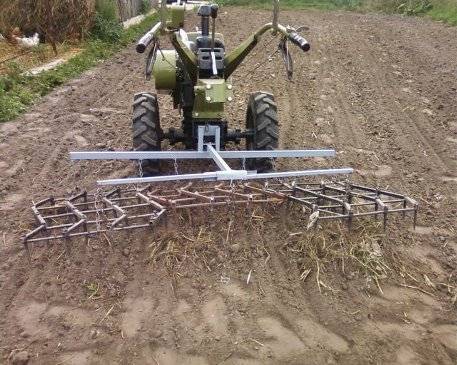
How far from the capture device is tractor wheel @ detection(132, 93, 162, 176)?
Result: 508cm

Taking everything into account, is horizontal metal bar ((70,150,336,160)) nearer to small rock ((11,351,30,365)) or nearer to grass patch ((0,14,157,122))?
small rock ((11,351,30,365))

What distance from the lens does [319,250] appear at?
4117mm

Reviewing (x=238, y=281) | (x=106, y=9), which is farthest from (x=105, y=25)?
(x=238, y=281)

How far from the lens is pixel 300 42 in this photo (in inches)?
175

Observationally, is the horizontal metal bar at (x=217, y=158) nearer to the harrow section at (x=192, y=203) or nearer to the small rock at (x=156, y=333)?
the harrow section at (x=192, y=203)

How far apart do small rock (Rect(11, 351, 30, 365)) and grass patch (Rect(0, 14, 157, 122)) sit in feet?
14.6

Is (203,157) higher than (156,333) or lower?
higher

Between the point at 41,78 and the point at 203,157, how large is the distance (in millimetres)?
4701

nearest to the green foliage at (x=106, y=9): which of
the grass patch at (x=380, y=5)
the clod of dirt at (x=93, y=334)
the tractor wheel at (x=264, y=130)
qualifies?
the tractor wheel at (x=264, y=130)

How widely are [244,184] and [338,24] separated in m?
12.7

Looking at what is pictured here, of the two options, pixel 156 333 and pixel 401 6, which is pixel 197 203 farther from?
pixel 401 6

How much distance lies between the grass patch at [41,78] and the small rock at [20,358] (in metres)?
4.45

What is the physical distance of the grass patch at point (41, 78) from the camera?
7449 millimetres

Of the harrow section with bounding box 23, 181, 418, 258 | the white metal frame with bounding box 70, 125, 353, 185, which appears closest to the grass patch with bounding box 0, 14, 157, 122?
the white metal frame with bounding box 70, 125, 353, 185
